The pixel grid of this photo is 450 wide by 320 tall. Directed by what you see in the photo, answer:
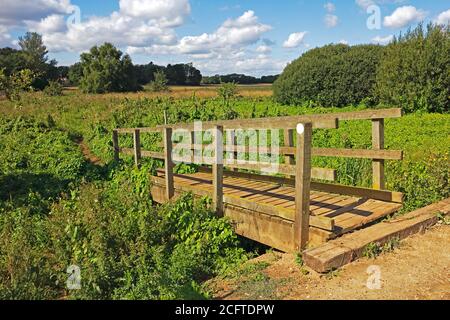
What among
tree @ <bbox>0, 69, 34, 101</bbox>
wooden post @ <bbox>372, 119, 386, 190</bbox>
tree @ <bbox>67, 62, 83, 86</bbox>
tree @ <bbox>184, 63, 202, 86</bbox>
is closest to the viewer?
wooden post @ <bbox>372, 119, 386, 190</bbox>

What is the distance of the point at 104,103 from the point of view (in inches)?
951

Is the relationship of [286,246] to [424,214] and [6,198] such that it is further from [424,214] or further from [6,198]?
[6,198]

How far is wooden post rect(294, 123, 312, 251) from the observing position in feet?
14.4

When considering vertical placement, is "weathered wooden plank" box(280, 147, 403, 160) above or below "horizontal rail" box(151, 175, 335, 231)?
above

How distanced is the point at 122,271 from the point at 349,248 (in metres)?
2.63

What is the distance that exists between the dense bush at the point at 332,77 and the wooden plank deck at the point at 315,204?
16.2 m

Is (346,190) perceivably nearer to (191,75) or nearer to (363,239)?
(363,239)

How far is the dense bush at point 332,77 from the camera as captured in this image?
71.8ft

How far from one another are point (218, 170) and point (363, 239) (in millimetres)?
2344

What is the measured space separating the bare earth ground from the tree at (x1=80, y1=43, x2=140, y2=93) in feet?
145

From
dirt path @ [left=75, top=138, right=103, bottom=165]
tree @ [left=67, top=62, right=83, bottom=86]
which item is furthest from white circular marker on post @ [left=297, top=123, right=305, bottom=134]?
tree @ [left=67, top=62, right=83, bottom=86]

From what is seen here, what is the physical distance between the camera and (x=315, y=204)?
559cm

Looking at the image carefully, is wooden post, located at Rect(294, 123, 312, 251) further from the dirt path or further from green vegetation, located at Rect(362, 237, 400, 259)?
the dirt path

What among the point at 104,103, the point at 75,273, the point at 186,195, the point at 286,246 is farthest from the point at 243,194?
the point at 104,103
